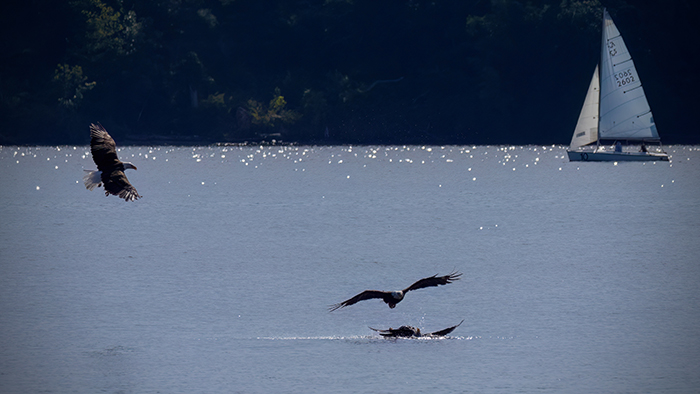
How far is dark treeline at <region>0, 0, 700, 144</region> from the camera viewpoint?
104375mm

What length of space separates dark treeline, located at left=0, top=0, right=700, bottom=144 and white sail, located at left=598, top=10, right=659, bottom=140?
2831cm

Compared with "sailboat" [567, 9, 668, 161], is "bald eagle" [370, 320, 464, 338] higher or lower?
lower

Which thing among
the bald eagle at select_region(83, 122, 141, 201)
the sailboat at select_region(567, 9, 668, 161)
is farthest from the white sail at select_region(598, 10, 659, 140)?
the bald eagle at select_region(83, 122, 141, 201)

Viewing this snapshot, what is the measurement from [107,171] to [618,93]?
59659 mm

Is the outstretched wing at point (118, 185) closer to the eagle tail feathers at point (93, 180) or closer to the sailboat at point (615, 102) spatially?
the eagle tail feathers at point (93, 180)

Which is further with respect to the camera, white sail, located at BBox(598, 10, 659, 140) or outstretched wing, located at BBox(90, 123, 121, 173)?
white sail, located at BBox(598, 10, 659, 140)

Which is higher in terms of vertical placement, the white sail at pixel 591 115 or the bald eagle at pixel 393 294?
the white sail at pixel 591 115

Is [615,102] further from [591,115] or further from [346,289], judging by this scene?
[346,289]

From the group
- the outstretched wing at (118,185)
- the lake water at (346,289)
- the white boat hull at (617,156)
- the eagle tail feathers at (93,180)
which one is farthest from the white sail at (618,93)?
the outstretched wing at (118,185)

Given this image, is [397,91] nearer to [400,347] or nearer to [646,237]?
[646,237]

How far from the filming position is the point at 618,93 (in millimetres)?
74250

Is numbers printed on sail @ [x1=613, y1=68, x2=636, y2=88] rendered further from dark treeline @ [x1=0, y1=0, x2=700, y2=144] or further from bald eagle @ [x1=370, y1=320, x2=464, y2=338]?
bald eagle @ [x1=370, y1=320, x2=464, y2=338]

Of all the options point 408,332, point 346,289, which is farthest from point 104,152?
point 346,289

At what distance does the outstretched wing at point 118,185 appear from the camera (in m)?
18.4
